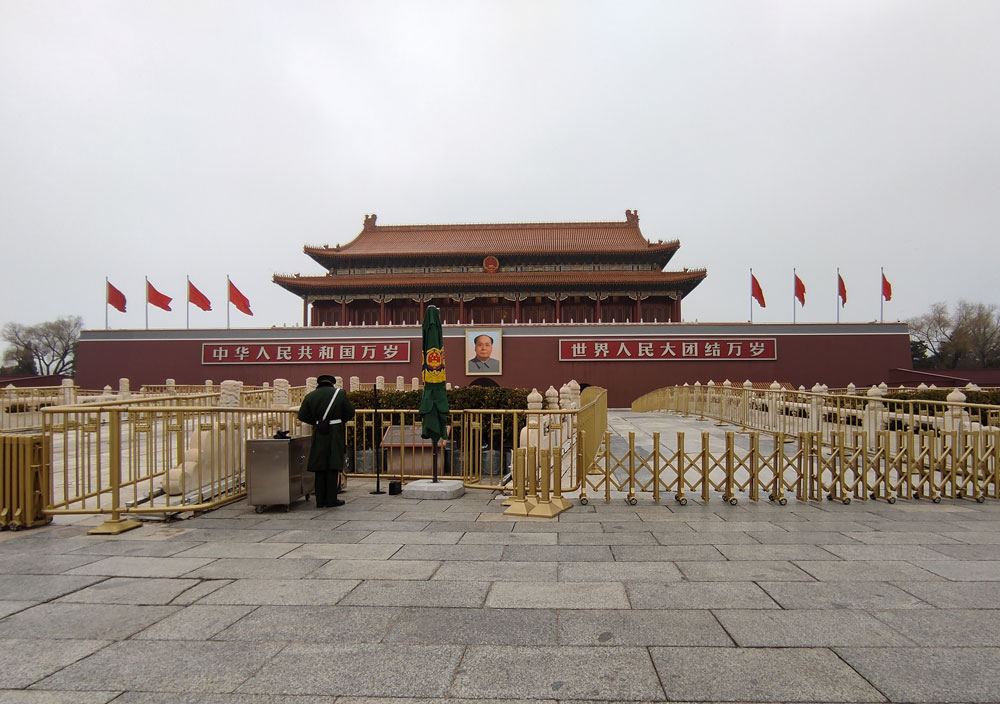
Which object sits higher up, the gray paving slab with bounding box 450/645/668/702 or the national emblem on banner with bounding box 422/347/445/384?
the national emblem on banner with bounding box 422/347/445/384

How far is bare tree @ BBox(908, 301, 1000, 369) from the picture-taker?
140 ft

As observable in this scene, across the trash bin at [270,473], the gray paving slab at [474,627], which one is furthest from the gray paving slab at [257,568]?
the trash bin at [270,473]

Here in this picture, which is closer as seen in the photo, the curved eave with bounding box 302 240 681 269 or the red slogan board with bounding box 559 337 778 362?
the red slogan board with bounding box 559 337 778 362

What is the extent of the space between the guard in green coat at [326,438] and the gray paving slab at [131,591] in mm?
2345

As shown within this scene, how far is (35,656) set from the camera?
2949mm

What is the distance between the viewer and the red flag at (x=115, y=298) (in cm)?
2736

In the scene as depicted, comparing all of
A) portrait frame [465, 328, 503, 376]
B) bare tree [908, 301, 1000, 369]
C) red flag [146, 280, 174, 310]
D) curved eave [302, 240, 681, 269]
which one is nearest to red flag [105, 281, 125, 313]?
red flag [146, 280, 174, 310]

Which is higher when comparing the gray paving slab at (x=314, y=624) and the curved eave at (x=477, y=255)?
the curved eave at (x=477, y=255)

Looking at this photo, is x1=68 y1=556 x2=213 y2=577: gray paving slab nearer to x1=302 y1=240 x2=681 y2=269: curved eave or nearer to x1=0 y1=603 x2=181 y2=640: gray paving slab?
x1=0 y1=603 x2=181 y2=640: gray paving slab

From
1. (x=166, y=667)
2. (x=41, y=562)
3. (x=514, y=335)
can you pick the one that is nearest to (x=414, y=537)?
(x=166, y=667)

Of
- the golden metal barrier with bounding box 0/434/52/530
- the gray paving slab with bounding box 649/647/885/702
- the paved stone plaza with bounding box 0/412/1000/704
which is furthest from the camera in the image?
the golden metal barrier with bounding box 0/434/52/530

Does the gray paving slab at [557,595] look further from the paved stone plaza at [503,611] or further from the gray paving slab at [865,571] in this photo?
the gray paving slab at [865,571]

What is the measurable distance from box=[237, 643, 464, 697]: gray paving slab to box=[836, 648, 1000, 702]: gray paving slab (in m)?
2.10

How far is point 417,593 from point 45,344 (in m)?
63.4
